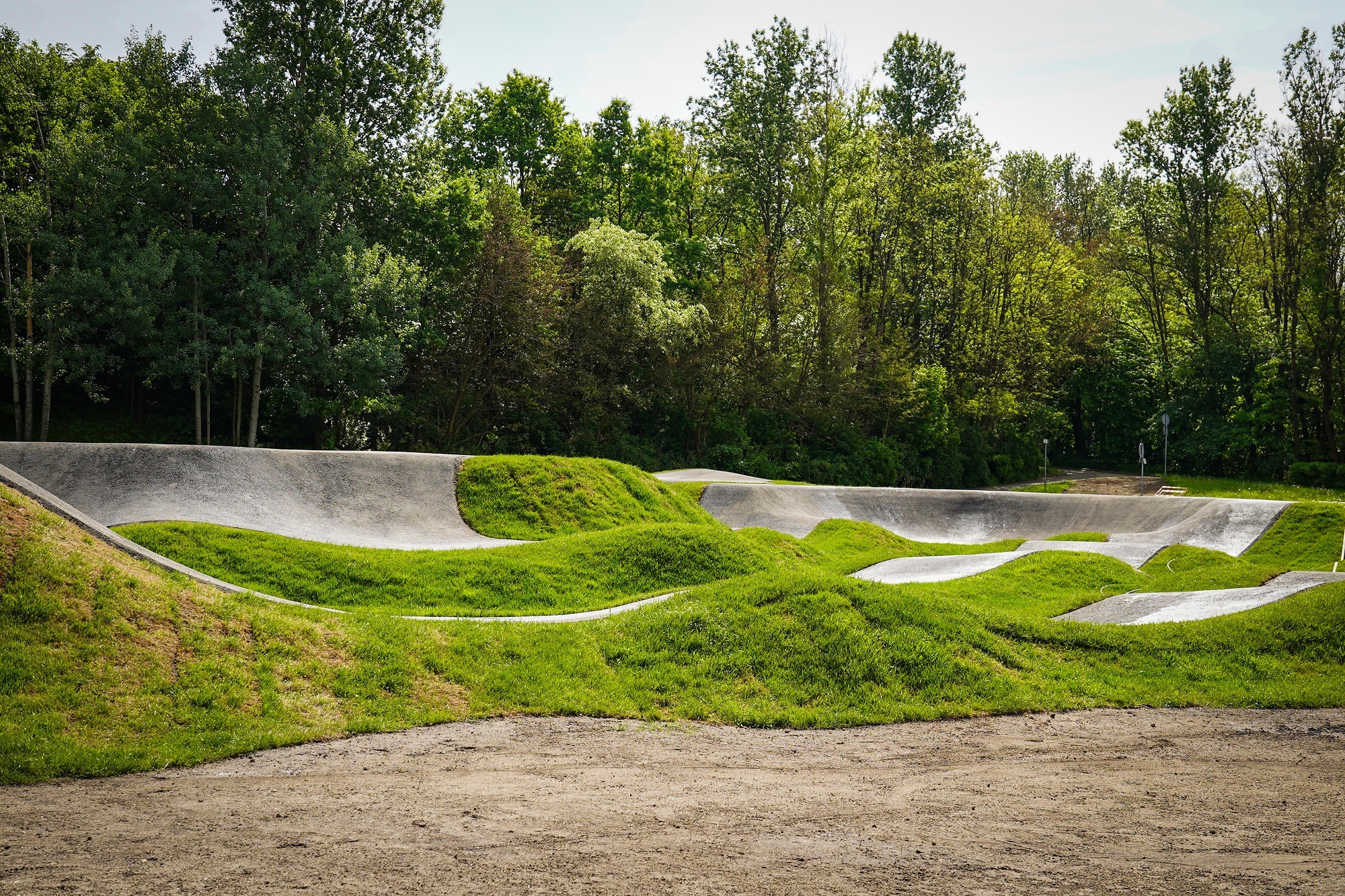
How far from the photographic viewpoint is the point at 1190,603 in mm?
13305

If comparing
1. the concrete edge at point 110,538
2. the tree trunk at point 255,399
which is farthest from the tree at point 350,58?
the concrete edge at point 110,538

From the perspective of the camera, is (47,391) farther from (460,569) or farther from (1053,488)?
(1053,488)

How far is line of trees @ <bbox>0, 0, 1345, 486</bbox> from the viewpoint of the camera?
25.8 metres

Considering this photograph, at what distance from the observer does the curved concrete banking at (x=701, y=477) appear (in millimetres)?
26875

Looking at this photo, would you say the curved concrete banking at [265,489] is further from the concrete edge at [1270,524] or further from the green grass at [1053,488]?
the green grass at [1053,488]

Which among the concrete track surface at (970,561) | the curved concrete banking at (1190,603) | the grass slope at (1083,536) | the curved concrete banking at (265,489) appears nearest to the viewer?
the curved concrete banking at (1190,603)

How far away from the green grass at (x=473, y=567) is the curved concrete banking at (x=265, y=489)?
1039mm

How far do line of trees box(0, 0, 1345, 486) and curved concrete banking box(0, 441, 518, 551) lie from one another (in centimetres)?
960

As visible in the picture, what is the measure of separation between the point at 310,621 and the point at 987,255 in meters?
40.3

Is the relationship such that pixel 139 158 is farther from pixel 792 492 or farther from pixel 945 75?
pixel 945 75

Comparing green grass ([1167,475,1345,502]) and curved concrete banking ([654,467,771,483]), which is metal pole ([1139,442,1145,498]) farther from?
curved concrete banking ([654,467,771,483])

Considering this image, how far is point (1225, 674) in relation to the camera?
398 inches

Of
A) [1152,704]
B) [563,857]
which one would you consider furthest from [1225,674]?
[563,857]

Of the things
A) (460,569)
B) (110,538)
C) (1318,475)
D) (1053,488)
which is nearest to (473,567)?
(460,569)
